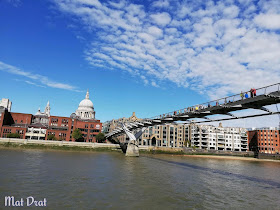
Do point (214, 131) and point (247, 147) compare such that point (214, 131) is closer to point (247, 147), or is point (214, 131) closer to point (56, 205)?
point (247, 147)

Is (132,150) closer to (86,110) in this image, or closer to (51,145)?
(51,145)

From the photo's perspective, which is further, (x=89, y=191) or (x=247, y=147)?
(x=247, y=147)

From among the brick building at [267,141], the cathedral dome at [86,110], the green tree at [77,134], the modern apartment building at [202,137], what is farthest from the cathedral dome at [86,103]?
the brick building at [267,141]

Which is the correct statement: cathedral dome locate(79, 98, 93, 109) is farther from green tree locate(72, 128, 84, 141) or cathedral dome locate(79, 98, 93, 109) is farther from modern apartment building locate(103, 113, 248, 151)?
green tree locate(72, 128, 84, 141)

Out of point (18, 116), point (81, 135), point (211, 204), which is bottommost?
point (211, 204)

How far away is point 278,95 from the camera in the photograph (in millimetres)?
21312

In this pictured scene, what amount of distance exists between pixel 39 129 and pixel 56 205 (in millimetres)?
93530

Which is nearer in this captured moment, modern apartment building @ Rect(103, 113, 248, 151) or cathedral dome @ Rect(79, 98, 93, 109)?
modern apartment building @ Rect(103, 113, 248, 151)

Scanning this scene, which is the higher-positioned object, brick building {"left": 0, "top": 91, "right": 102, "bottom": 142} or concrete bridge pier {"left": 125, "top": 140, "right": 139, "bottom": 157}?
brick building {"left": 0, "top": 91, "right": 102, "bottom": 142}

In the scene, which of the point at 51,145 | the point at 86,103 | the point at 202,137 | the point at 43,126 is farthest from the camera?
the point at 86,103

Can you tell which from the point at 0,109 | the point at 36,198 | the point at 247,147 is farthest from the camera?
the point at 247,147

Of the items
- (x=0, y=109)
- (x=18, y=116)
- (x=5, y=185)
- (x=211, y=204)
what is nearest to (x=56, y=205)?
(x=5, y=185)

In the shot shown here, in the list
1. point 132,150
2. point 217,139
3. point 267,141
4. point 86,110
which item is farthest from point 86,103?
point 267,141

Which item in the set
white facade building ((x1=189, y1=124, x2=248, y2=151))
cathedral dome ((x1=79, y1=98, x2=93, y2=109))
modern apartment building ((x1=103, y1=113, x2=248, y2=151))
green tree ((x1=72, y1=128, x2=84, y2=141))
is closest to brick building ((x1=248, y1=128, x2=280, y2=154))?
white facade building ((x1=189, y1=124, x2=248, y2=151))
